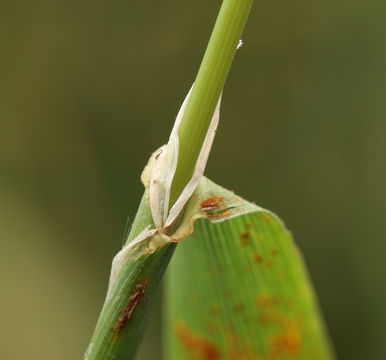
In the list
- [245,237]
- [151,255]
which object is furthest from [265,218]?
[151,255]

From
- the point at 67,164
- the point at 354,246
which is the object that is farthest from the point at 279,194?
the point at 67,164

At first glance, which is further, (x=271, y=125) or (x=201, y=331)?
(x=271, y=125)

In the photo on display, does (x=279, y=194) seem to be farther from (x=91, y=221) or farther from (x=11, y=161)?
(x=11, y=161)

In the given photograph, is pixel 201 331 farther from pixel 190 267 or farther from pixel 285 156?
pixel 285 156

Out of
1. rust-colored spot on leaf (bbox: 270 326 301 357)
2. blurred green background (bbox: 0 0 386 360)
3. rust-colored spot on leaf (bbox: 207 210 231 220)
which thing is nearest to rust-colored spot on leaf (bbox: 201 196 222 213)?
rust-colored spot on leaf (bbox: 207 210 231 220)

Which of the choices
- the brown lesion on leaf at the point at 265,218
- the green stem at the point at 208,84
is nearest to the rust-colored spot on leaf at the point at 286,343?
the brown lesion on leaf at the point at 265,218

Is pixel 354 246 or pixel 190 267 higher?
pixel 190 267

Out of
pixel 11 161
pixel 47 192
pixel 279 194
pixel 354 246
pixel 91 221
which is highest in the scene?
pixel 11 161
